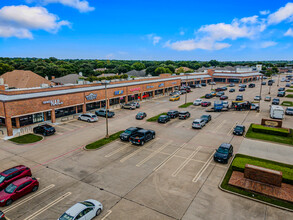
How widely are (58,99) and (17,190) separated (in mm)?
26806

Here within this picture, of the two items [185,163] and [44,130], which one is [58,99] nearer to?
[44,130]

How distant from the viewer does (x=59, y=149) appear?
28.5m

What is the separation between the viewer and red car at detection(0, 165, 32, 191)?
18891 mm

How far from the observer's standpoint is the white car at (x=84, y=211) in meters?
13.9

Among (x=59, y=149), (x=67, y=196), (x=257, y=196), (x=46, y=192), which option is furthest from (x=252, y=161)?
(x=59, y=149)

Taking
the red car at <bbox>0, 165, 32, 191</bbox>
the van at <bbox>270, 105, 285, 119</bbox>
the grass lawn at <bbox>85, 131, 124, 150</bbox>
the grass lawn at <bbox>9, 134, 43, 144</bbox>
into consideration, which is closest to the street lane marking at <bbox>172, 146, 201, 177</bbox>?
the grass lawn at <bbox>85, 131, 124, 150</bbox>

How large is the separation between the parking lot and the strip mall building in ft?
23.2

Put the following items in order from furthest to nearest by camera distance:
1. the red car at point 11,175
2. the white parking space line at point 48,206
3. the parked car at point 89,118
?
the parked car at point 89,118
the red car at point 11,175
the white parking space line at point 48,206

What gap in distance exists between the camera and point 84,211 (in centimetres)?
1444

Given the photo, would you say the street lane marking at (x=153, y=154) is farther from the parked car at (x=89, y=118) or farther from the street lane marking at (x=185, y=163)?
the parked car at (x=89, y=118)

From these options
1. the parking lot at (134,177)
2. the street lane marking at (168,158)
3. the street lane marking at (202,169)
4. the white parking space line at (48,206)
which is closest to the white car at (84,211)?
the parking lot at (134,177)

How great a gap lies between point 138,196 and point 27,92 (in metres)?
30.8

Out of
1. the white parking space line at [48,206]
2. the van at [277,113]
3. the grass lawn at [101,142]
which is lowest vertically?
the white parking space line at [48,206]

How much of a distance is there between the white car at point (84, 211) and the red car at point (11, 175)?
343 inches
